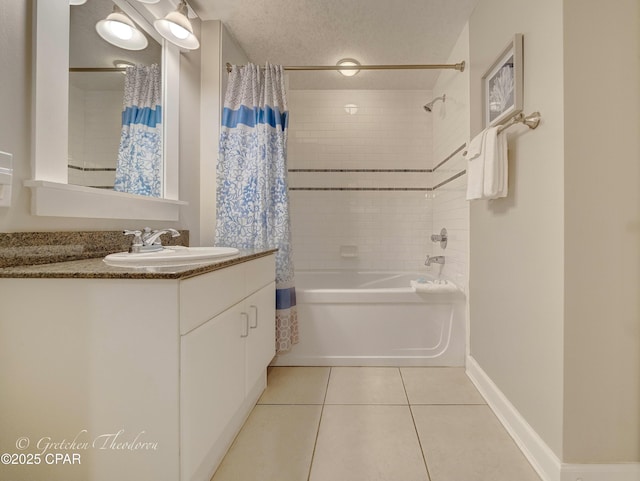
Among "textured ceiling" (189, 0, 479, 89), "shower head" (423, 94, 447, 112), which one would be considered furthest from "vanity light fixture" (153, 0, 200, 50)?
"shower head" (423, 94, 447, 112)

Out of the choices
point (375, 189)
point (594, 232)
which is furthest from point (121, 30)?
point (375, 189)

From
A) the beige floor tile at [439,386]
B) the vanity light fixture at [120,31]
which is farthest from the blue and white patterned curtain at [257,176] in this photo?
the beige floor tile at [439,386]

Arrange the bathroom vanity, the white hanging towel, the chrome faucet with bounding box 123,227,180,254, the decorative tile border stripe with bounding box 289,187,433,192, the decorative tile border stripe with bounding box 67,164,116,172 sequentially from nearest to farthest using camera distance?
1. the bathroom vanity
2. the decorative tile border stripe with bounding box 67,164,116,172
3. the chrome faucet with bounding box 123,227,180,254
4. the white hanging towel
5. the decorative tile border stripe with bounding box 289,187,433,192

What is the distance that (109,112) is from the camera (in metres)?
1.36

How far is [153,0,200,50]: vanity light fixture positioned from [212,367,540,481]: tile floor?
2.09 metres

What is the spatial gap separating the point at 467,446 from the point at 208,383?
1183mm

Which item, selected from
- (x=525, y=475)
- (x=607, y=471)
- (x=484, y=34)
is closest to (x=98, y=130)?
(x=484, y=34)

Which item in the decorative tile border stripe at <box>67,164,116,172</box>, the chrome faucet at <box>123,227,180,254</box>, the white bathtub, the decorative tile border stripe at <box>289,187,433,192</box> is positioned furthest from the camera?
the decorative tile border stripe at <box>289,187,433,192</box>

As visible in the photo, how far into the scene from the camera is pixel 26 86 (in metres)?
1.02

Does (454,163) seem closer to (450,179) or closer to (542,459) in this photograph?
(450,179)

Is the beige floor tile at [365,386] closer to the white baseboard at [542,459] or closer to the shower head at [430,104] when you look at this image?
the white baseboard at [542,459]

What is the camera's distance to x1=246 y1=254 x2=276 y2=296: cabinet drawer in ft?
4.95

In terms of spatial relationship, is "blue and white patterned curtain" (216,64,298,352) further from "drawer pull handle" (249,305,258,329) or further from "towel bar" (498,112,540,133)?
"towel bar" (498,112,540,133)

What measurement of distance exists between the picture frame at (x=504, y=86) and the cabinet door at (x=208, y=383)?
1.58 metres
